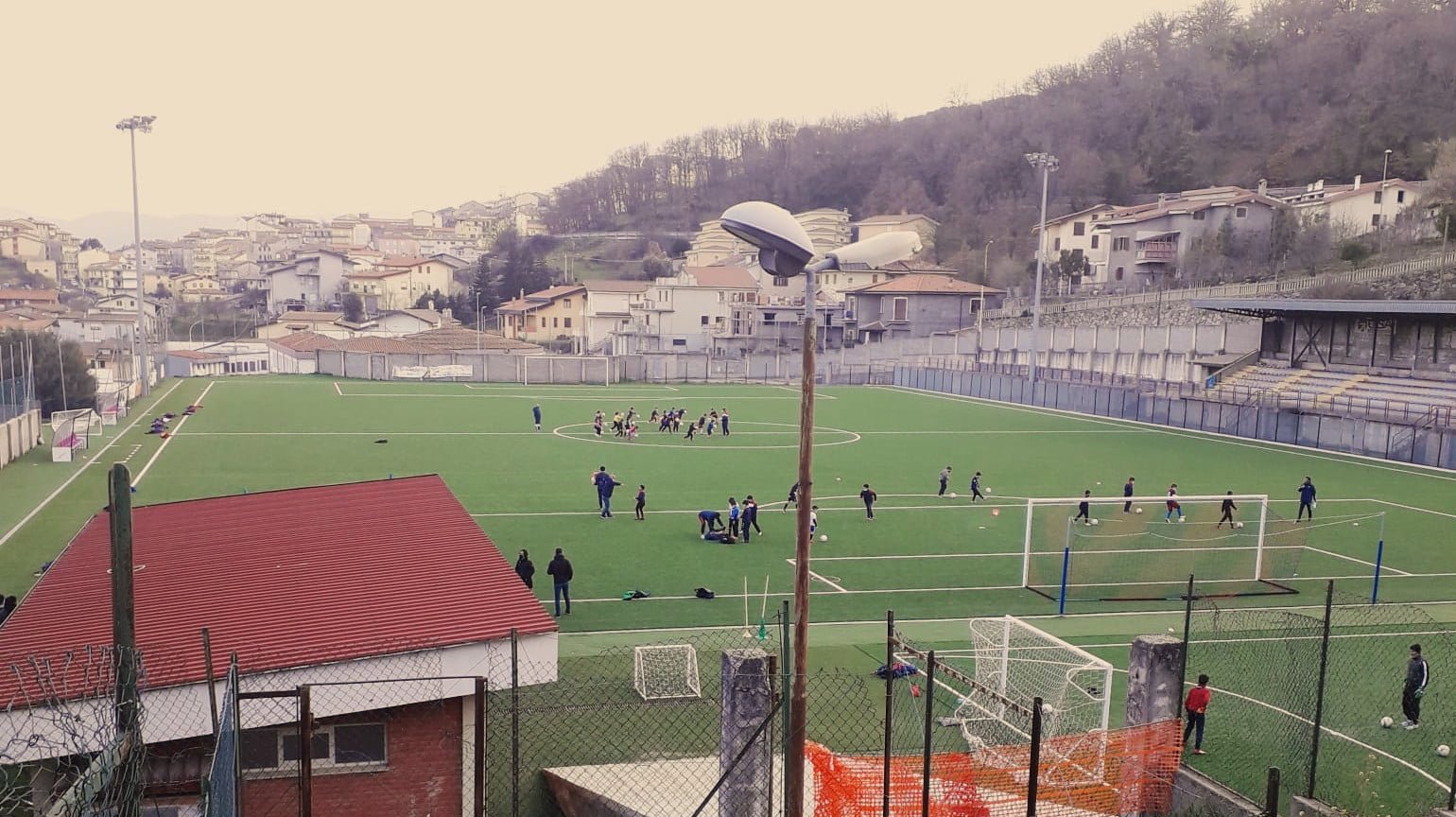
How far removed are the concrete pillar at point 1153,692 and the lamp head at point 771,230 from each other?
572 cm

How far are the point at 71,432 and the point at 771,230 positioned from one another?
3781cm

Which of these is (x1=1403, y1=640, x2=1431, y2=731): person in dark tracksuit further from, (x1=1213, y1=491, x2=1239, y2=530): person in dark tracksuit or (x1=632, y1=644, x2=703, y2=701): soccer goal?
(x1=1213, y1=491, x2=1239, y2=530): person in dark tracksuit

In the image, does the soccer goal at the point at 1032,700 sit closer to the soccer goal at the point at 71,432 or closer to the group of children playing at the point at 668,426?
the group of children playing at the point at 668,426

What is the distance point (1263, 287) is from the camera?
72688 millimetres

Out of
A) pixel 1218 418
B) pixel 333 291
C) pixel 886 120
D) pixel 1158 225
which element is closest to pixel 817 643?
pixel 1218 418

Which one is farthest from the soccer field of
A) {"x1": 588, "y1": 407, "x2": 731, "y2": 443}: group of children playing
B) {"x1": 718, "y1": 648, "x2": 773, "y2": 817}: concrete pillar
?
{"x1": 718, "y1": 648, "x2": 773, "y2": 817}: concrete pillar

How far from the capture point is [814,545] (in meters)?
25.5

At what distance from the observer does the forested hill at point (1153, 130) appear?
3816 inches

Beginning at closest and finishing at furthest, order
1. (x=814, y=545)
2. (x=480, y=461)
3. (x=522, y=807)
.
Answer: (x=522, y=807), (x=814, y=545), (x=480, y=461)

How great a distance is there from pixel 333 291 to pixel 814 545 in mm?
126559

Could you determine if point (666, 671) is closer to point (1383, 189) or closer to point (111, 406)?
point (111, 406)

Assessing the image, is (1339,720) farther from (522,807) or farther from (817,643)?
(522,807)

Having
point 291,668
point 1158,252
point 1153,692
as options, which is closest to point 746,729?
point 291,668

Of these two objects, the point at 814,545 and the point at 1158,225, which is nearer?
the point at 814,545
